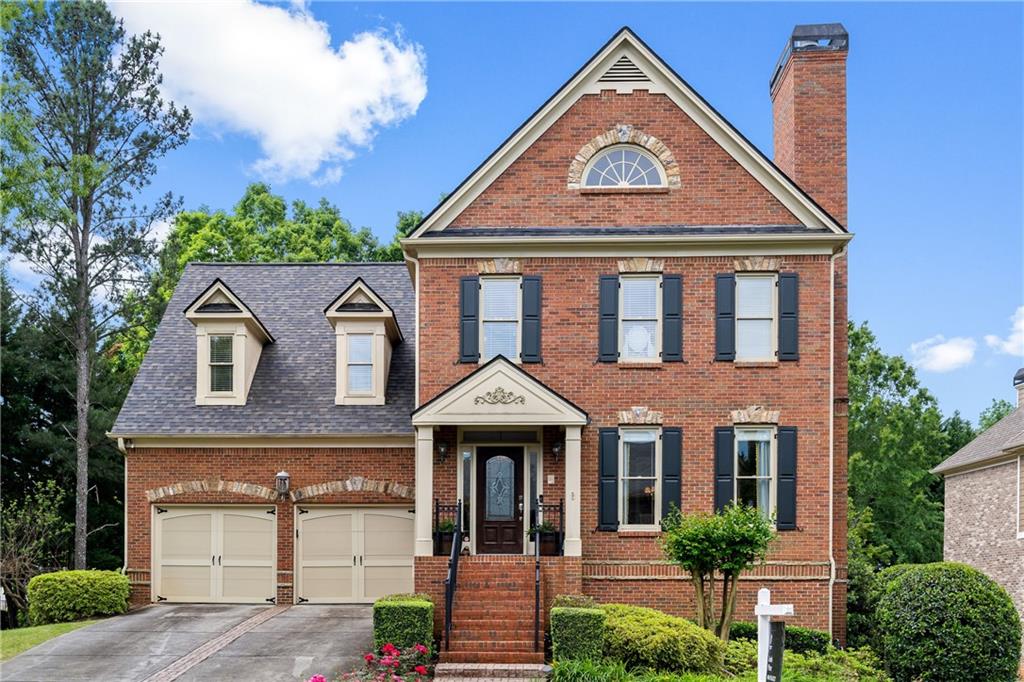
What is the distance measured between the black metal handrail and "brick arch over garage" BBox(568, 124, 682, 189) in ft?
20.7

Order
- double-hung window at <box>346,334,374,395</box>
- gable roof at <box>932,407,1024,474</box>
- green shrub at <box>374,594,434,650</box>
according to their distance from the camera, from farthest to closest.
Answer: gable roof at <box>932,407,1024,474</box>, double-hung window at <box>346,334,374,395</box>, green shrub at <box>374,594,434,650</box>

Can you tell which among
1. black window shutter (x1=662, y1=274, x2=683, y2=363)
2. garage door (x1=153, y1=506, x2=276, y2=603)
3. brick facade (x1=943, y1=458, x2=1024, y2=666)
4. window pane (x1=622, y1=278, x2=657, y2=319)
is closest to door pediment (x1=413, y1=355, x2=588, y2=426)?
black window shutter (x1=662, y1=274, x2=683, y2=363)

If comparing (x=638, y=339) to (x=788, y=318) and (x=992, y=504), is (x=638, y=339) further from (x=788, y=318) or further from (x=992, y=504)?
(x=992, y=504)

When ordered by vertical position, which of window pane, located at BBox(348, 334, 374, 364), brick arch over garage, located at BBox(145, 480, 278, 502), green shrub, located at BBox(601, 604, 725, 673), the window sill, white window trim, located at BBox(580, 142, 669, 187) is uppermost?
white window trim, located at BBox(580, 142, 669, 187)

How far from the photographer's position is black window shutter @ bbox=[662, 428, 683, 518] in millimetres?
16859

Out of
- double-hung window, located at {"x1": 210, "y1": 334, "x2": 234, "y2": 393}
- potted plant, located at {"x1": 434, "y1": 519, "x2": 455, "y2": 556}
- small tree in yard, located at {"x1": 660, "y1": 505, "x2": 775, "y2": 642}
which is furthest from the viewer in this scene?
double-hung window, located at {"x1": 210, "y1": 334, "x2": 234, "y2": 393}

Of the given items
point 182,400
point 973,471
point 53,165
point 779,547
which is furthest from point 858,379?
point 53,165

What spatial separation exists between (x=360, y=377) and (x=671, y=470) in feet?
22.3

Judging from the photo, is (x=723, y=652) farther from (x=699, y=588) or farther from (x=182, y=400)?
(x=182, y=400)

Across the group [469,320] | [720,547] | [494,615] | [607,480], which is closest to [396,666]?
[494,615]

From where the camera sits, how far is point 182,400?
1980 centimetres

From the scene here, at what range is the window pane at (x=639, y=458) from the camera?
17.0 m

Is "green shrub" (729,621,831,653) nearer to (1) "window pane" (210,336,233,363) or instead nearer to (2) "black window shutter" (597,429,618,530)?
(2) "black window shutter" (597,429,618,530)

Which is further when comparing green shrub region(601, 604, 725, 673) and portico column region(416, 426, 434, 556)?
portico column region(416, 426, 434, 556)
